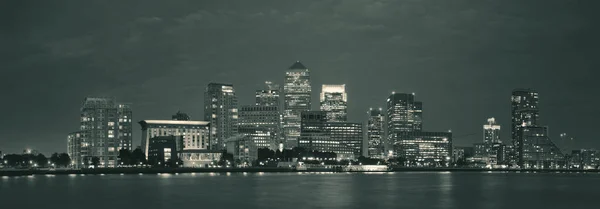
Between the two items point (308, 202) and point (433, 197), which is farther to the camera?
point (433, 197)

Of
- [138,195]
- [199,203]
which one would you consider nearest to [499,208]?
[199,203]

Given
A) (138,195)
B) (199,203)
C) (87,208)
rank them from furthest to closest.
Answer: (138,195), (199,203), (87,208)

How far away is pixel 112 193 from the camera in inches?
4213

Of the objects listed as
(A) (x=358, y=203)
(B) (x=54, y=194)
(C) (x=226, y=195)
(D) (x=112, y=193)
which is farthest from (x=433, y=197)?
(B) (x=54, y=194)

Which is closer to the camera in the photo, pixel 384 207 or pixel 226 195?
pixel 384 207

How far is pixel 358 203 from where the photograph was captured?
89.6 metres

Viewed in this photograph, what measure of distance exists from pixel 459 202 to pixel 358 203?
1391cm

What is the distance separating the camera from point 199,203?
88250 millimetres

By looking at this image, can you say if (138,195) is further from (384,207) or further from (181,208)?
(384,207)

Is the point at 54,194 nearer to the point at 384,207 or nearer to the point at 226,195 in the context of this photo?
the point at 226,195

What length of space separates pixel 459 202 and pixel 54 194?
56.9 m

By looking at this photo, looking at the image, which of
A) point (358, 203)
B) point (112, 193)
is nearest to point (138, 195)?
point (112, 193)

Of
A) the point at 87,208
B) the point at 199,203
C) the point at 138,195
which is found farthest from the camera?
the point at 138,195

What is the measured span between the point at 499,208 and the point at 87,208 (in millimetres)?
46117
